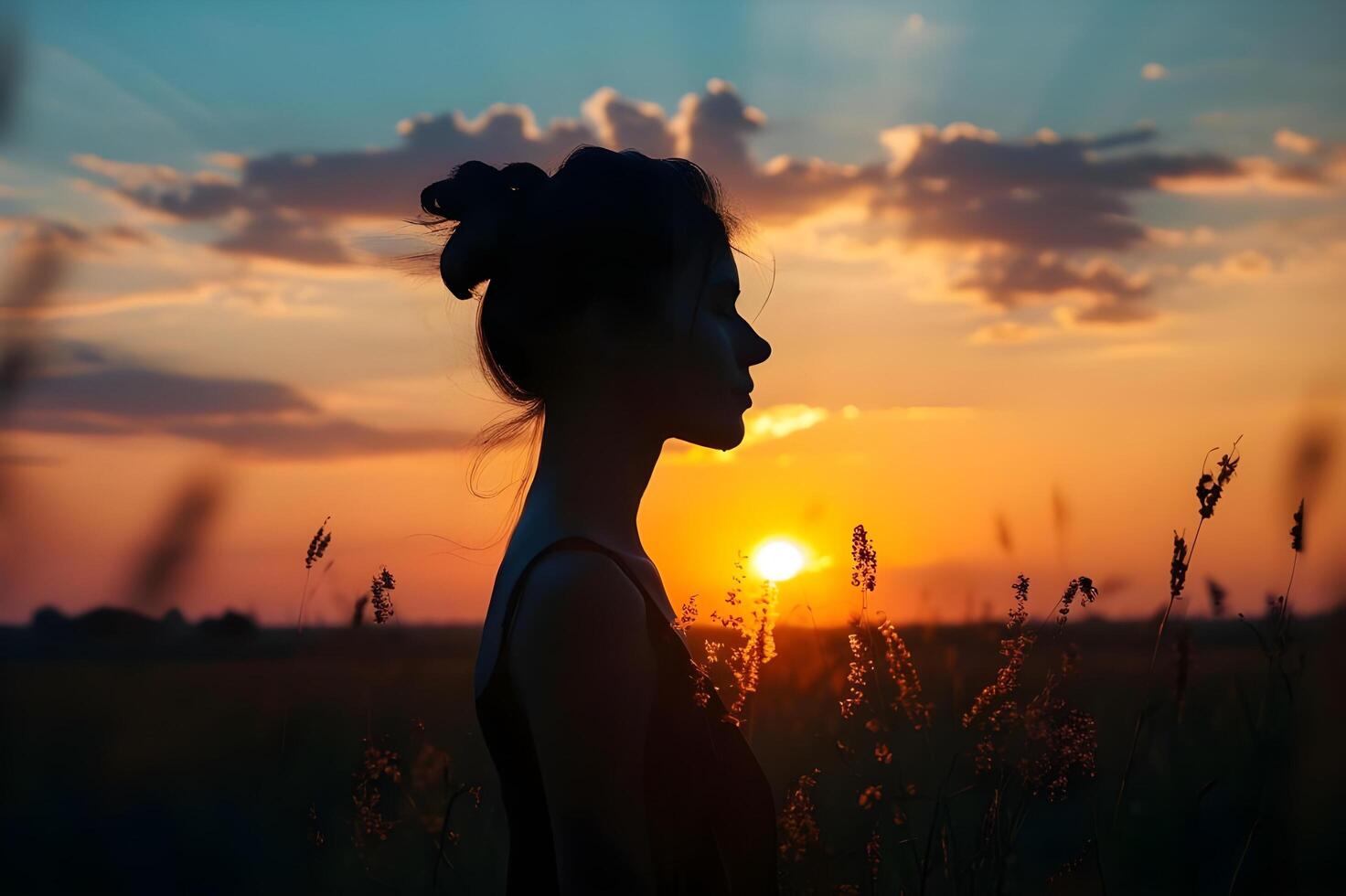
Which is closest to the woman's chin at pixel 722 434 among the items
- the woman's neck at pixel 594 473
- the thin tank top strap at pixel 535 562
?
the woman's neck at pixel 594 473

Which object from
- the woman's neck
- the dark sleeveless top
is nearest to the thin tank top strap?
the dark sleeveless top

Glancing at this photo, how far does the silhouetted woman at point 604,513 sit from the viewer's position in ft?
5.78

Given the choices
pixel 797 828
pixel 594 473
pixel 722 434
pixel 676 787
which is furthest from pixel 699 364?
pixel 797 828

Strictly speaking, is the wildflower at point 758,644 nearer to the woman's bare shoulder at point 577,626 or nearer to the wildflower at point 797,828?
the wildflower at point 797,828

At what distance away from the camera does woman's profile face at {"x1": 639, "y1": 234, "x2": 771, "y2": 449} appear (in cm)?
223

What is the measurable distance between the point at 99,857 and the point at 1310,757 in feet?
14.9

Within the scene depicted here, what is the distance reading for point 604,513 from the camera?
2156 mm

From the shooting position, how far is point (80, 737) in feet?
16.0

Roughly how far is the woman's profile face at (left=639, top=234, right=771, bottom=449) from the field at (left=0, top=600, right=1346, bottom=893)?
592mm

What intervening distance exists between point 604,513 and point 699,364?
36cm

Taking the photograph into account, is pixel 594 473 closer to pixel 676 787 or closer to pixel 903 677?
pixel 676 787

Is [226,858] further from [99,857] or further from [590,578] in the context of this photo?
[590,578]

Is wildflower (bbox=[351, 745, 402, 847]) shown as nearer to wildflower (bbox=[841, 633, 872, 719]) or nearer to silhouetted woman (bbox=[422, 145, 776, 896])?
silhouetted woman (bbox=[422, 145, 776, 896])

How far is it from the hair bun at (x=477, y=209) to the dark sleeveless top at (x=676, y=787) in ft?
2.38
